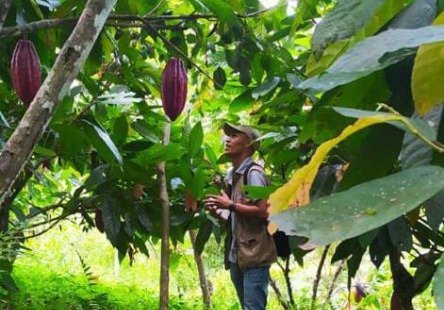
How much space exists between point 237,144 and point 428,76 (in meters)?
2.17

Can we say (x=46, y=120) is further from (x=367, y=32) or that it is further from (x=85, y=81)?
(x=85, y=81)

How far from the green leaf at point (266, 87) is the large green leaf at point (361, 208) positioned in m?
1.61

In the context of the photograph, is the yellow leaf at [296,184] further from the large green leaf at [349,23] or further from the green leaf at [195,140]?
the green leaf at [195,140]

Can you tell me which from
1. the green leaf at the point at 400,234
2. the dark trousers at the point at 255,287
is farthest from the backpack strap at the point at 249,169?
the green leaf at the point at 400,234

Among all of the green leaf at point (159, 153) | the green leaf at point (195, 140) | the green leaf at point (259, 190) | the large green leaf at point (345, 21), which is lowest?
the large green leaf at point (345, 21)

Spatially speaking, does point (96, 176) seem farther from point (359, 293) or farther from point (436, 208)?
point (359, 293)

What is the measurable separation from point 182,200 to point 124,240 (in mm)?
279

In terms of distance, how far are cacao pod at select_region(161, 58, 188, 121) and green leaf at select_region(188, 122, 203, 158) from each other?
39 cm

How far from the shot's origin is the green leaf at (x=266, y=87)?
75.6 inches

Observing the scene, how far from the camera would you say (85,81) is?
1.82m

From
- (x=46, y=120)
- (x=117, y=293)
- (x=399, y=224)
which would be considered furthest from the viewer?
(x=117, y=293)

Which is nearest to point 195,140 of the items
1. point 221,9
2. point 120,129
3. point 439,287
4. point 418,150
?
point 120,129

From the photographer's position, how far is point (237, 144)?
8.37 ft

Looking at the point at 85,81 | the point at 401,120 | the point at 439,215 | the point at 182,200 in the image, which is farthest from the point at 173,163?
the point at 401,120
